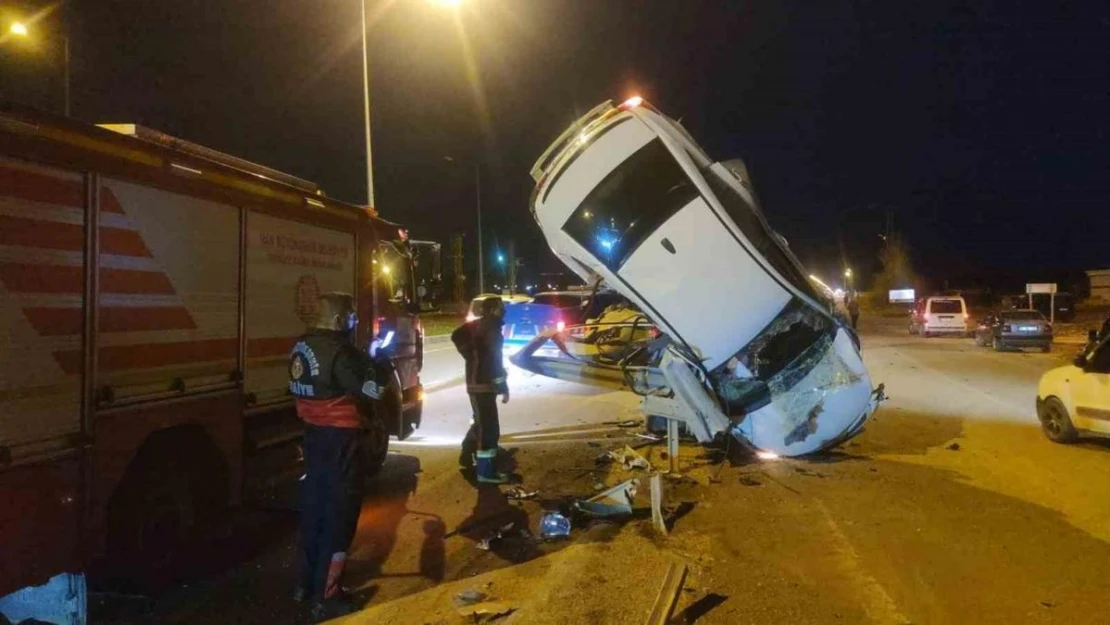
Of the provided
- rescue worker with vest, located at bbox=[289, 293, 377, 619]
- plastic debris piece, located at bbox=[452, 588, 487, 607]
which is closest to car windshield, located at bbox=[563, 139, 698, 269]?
rescue worker with vest, located at bbox=[289, 293, 377, 619]

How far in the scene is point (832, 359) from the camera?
723cm

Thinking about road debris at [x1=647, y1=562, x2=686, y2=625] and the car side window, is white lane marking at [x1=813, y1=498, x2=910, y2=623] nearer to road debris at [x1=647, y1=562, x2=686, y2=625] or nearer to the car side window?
road debris at [x1=647, y1=562, x2=686, y2=625]

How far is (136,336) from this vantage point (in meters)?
4.72

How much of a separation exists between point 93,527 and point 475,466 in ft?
13.3

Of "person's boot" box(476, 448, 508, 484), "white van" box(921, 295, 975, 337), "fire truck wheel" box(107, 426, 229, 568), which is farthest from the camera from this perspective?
"white van" box(921, 295, 975, 337)

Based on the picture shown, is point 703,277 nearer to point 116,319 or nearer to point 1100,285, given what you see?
point 116,319

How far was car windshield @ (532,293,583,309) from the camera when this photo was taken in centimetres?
1888

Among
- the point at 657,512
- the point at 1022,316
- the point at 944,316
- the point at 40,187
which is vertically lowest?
the point at 657,512

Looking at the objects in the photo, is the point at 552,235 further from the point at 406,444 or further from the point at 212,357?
the point at 406,444

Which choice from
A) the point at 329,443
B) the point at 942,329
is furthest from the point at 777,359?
the point at 942,329

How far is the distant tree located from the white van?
1511 inches

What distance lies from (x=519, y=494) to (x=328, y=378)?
2.90 metres

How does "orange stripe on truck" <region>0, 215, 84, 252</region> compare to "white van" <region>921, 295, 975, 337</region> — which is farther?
"white van" <region>921, 295, 975, 337</region>

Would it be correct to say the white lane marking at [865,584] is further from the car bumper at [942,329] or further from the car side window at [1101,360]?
the car bumper at [942,329]
